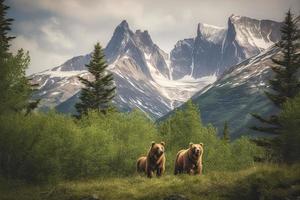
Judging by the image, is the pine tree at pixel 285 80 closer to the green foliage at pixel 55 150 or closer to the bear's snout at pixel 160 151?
the green foliage at pixel 55 150

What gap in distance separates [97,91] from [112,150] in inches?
978

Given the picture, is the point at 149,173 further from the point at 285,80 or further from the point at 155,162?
the point at 285,80

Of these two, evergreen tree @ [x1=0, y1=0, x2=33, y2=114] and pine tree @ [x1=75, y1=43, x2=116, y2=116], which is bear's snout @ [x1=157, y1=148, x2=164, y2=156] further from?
pine tree @ [x1=75, y1=43, x2=116, y2=116]

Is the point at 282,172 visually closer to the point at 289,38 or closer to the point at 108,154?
the point at 108,154

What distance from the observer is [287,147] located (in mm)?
38875

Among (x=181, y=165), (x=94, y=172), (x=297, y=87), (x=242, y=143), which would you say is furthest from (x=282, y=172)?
(x=242, y=143)

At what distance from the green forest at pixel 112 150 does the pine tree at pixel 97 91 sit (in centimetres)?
15

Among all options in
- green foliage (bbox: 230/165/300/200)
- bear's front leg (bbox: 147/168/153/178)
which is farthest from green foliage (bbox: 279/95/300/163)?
green foliage (bbox: 230/165/300/200)

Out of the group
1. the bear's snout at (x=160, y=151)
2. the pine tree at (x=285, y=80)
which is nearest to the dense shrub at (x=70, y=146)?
the bear's snout at (x=160, y=151)

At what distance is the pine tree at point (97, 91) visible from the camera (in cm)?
6178

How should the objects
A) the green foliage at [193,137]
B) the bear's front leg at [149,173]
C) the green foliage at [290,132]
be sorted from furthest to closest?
the green foliage at [193,137]
the green foliage at [290,132]
the bear's front leg at [149,173]

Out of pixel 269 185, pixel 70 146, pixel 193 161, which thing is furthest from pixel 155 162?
pixel 269 185

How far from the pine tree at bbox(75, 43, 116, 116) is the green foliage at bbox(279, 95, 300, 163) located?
27.9m

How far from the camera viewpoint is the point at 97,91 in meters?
63.1
